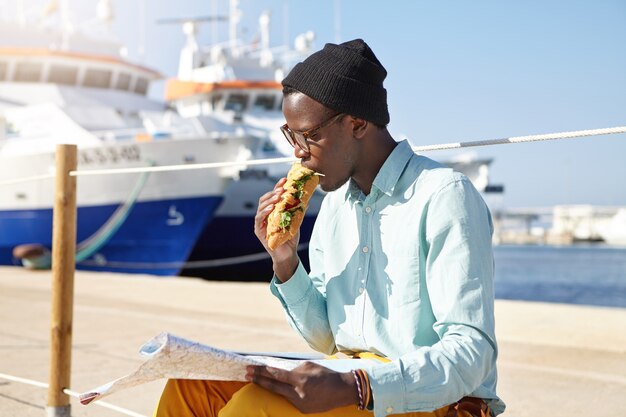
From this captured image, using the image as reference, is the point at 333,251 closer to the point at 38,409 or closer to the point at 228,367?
the point at 228,367

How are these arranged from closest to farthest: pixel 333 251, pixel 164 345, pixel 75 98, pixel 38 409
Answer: pixel 164 345 → pixel 333 251 → pixel 38 409 → pixel 75 98

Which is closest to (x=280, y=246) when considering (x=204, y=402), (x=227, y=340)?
(x=204, y=402)

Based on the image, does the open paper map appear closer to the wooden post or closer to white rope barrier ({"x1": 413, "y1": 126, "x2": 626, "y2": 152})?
white rope barrier ({"x1": 413, "y1": 126, "x2": 626, "y2": 152})

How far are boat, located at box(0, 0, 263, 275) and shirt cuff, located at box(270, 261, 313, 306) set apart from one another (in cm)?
1302

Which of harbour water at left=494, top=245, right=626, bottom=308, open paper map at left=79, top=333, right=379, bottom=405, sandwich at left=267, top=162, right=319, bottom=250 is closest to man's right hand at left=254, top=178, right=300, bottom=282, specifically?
sandwich at left=267, top=162, right=319, bottom=250

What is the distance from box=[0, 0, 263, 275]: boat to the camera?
14.7m

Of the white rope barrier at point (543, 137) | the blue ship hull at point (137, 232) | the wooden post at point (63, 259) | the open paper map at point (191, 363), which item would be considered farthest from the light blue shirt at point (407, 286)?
the blue ship hull at point (137, 232)

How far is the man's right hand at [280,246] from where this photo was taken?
175cm

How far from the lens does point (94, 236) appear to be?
15570 mm

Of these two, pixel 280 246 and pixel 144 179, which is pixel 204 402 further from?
pixel 144 179

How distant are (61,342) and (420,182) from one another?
1.96 m

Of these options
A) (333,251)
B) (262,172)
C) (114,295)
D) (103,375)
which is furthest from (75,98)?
(333,251)

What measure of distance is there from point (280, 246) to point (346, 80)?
42 centimetres

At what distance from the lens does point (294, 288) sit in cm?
180
